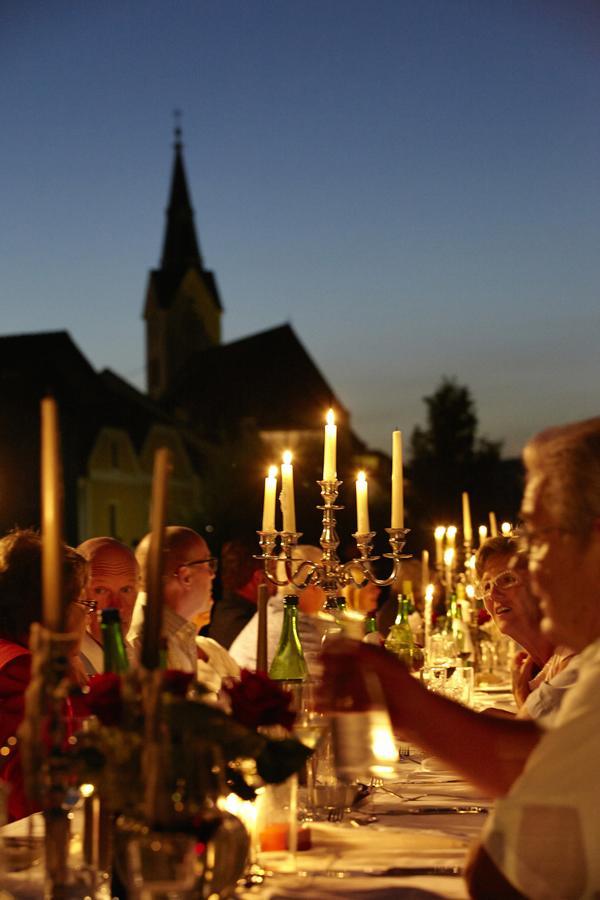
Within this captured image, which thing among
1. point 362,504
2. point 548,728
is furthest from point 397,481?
point 548,728

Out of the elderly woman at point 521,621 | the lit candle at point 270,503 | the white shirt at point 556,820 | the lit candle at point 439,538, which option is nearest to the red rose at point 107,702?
the white shirt at point 556,820

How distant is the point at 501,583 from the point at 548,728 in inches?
101

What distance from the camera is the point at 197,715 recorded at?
5.27ft

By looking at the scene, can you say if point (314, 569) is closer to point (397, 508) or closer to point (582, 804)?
point (397, 508)

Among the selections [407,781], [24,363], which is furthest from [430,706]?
[24,363]

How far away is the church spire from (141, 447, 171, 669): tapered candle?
81.8 meters

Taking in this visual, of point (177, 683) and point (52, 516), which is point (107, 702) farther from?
point (52, 516)

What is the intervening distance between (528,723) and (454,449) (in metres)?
45.7

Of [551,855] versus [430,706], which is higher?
[430,706]

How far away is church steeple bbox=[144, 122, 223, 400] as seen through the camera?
258 feet

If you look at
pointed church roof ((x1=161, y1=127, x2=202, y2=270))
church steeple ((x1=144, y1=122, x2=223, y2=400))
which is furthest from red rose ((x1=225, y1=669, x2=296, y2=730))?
pointed church roof ((x1=161, y1=127, x2=202, y2=270))

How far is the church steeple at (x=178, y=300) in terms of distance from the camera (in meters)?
78.8

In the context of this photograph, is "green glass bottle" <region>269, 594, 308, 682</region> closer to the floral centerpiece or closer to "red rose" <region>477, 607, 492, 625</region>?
the floral centerpiece

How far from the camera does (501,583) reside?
14.9ft
